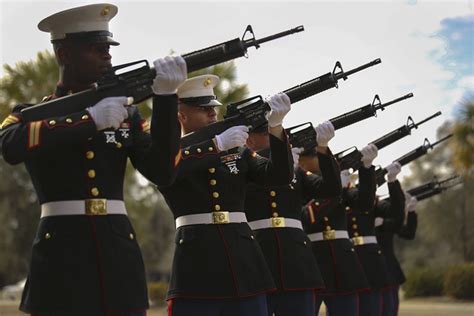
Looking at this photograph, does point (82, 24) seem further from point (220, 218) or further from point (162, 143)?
point (220, 218)

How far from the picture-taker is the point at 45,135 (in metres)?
3.82

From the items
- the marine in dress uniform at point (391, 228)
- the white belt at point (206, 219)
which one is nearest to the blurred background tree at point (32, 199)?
the marine in dress uniform at point (391, 228)

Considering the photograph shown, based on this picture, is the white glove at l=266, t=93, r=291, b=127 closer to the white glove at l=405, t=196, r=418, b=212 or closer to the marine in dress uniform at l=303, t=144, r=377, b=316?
the marine in dress uniform at l=303, t=144, r=377, b=316

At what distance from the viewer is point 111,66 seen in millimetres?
4051

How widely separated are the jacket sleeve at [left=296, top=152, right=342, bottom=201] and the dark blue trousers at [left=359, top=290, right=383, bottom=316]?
202 cm

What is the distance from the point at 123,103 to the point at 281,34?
6.42 feet

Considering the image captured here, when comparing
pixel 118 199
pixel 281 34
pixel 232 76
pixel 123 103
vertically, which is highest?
pixel 232 76

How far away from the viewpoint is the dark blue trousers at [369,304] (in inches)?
341

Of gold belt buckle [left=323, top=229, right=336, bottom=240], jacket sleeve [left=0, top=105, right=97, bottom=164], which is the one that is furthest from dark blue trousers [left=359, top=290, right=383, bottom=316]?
jacket sleeve [left=0, top=105, right=97, bottom=164]

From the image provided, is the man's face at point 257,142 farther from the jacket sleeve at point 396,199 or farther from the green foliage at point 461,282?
the green foliage at point 461,282

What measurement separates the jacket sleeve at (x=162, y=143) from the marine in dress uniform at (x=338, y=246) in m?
3.61

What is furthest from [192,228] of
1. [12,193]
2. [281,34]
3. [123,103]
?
[12,193]

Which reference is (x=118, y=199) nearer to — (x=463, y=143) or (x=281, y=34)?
(x=281, y=34)

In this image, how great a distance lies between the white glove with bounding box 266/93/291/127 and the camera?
17.4 feet
